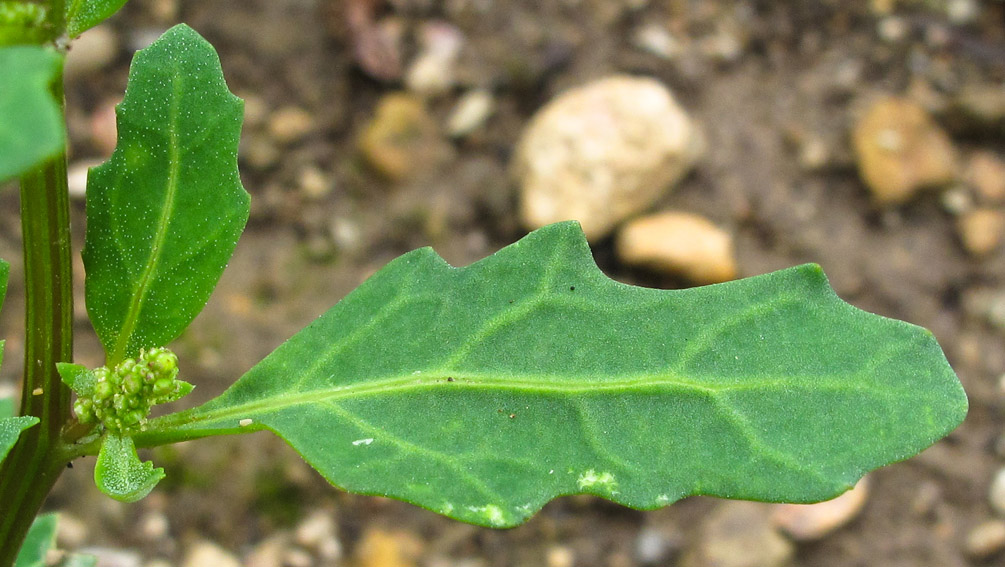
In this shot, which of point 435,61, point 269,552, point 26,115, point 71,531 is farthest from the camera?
point 435,61

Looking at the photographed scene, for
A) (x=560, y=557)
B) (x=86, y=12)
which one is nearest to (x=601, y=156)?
(x=560, y=557)

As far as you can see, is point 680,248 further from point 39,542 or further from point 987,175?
point 39,542

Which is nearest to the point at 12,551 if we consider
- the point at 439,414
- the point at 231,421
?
the point at 231,421

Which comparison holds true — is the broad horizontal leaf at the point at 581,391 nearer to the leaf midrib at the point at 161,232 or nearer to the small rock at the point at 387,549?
the leaf midrib at the point at 161,232

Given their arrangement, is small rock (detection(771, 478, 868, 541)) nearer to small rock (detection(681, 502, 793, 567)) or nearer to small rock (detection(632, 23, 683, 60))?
small rock (detection(681, 502, 793, 567))

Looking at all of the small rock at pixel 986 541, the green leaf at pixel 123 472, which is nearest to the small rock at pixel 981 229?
the small rock at pixel 986 541

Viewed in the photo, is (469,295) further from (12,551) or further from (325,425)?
(12,551)
